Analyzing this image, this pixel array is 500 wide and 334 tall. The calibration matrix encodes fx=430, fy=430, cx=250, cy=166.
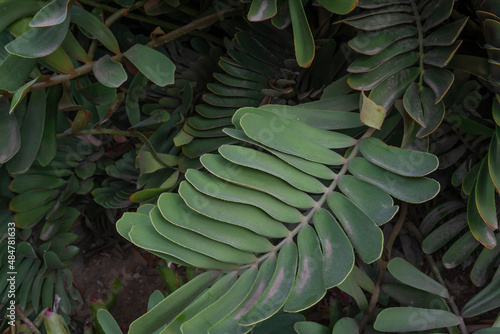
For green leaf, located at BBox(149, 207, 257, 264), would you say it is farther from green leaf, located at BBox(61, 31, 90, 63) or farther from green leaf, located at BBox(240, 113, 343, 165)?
green leaf, located at BBox(61, 31, 90, 63)

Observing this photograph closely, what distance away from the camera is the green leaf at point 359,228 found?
0.46 m

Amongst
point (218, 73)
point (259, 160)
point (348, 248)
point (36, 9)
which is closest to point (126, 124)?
point (218, 73)

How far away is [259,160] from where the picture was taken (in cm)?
50

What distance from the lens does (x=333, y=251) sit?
1.53ft

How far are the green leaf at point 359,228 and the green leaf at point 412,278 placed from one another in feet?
0.49

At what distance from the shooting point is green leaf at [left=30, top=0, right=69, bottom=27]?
50 centimetres

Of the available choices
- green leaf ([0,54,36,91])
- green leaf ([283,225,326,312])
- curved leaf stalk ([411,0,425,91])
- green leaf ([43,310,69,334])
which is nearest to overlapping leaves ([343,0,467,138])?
curved leaf stalk ([411,0,425,91])

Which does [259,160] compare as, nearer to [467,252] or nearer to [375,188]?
[375,188]

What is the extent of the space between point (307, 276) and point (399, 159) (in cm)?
18

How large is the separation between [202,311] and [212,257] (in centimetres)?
6

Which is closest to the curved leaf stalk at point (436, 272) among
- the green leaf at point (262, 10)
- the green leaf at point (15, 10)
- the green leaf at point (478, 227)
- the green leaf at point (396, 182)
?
the green leaf at point (478, 227)

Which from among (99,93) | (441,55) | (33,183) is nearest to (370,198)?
(441,55)

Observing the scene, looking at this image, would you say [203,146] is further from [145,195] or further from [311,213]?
[311,213]

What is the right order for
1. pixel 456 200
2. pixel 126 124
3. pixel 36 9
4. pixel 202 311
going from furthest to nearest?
pixel 126 124 < pixel 456 200 < pixel 36 9 < pixel 202 311
